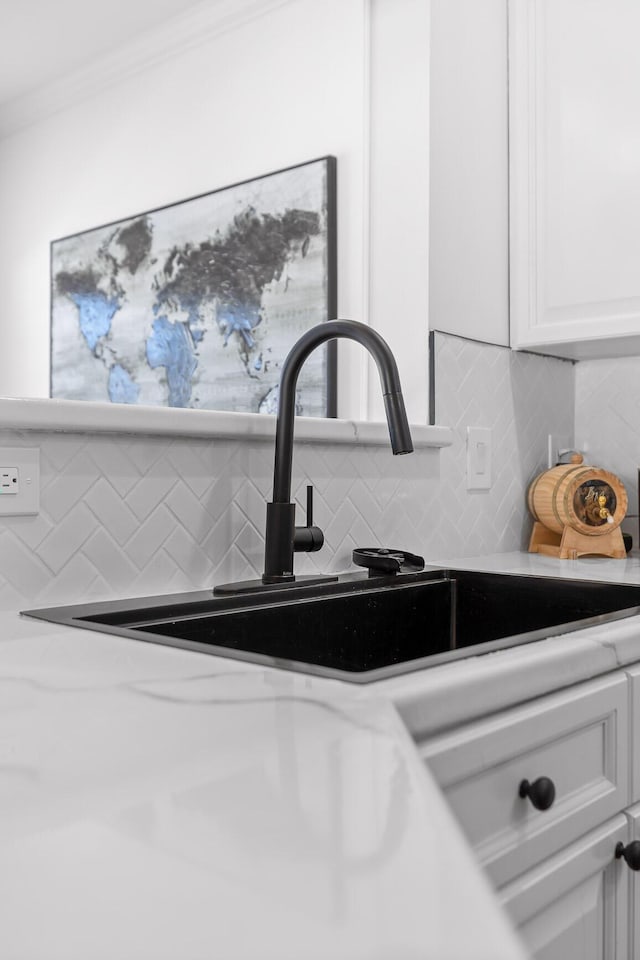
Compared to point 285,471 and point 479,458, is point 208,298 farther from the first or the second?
point 285,471

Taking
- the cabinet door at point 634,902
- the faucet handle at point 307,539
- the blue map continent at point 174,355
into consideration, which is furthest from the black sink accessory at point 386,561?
the blue map continent at point 174,355

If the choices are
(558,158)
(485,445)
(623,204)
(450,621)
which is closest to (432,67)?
(558,158)

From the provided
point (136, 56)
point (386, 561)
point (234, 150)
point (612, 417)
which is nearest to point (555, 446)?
point (612, 417)

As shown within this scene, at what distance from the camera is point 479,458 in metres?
1.90

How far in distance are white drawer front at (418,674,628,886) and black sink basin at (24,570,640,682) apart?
0.29 ft

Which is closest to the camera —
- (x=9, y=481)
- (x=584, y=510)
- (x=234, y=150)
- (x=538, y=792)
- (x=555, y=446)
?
(x=538, y=792)

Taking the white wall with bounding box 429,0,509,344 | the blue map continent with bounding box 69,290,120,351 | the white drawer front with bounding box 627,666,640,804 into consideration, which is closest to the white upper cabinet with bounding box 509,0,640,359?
the white wall with bounding box 429,0,509,344

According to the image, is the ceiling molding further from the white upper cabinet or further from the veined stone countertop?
the veined stone countertop

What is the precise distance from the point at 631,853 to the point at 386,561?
0.61 metres

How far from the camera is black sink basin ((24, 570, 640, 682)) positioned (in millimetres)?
1147

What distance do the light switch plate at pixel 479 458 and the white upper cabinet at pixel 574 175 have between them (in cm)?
24

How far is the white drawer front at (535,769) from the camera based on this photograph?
0.80m

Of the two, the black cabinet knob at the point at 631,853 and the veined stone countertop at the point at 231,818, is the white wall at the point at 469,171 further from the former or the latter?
the veined stone countertop at the point at 231,818

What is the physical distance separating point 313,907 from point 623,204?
1.75m
